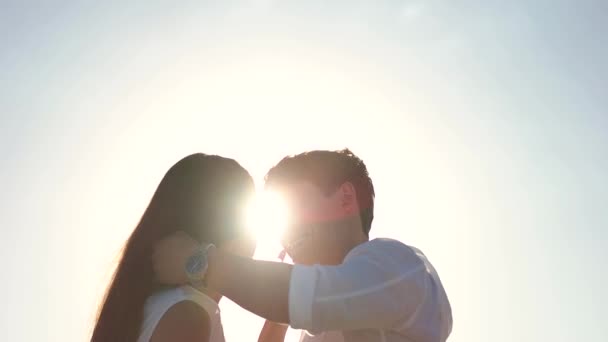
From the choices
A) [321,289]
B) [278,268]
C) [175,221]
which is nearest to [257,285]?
[278,268]

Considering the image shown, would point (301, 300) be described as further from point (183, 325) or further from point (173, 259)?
point (183, 325)

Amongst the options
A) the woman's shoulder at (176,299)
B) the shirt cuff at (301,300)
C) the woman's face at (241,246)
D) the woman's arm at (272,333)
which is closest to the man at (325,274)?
the shirt cuff at (301,300)

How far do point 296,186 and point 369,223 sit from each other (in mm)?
915

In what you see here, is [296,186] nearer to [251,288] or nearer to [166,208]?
[166,208]

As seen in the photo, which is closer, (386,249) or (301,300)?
(301,300)

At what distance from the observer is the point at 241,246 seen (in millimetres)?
3828

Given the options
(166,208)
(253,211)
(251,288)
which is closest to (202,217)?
(166,208)

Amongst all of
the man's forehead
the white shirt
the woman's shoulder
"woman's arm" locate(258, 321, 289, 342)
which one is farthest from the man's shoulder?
"woman's arm" locate(258, 321, 289, 342)

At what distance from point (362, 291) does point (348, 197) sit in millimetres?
1403

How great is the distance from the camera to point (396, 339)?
2.85m

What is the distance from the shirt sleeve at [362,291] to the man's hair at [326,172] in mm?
982

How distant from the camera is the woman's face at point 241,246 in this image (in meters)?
3.72

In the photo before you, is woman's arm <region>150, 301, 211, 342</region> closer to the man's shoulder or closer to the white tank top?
the white tank top

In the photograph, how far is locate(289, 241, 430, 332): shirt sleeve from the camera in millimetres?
2354
